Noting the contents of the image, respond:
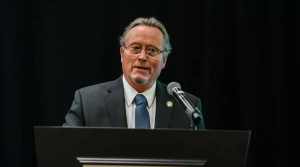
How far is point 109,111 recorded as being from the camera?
88.1 inches

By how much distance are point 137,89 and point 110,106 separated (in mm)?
240

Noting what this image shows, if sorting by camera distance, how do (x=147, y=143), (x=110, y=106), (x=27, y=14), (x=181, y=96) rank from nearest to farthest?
(x=147, y=143) → (x=181, y=96) → (x=110, y=106) → (x=27, y=14)

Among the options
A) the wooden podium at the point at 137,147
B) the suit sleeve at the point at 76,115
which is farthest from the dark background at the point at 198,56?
the wooden podium at the point at 137,147

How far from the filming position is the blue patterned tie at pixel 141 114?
7.08ft

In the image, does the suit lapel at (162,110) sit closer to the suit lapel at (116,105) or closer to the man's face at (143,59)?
the man's face at (143,59)

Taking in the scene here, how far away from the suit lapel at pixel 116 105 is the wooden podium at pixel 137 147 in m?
0.98

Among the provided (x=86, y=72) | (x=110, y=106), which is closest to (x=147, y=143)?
(x=110, y=106)

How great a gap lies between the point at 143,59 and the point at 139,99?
26cm

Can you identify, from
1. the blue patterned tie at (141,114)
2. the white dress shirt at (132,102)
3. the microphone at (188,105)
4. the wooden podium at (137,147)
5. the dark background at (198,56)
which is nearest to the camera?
the wooden podium at (137,147)

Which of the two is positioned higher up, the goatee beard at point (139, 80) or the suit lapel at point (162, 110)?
the goatee beard at point (139, 80)

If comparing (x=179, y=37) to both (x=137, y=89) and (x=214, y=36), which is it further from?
(x=137, y=89)

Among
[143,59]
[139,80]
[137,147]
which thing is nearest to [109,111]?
[139,80]

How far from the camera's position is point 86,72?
117 inches

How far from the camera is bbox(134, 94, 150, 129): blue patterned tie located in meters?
2.16
